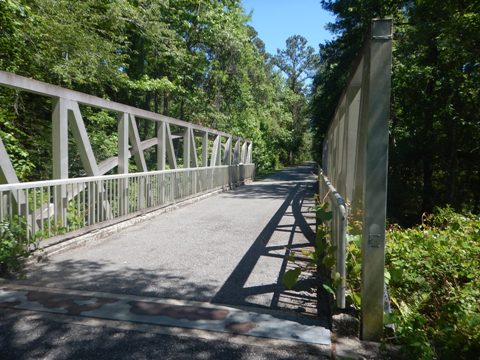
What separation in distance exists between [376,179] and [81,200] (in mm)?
5706

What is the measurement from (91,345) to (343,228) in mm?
2212

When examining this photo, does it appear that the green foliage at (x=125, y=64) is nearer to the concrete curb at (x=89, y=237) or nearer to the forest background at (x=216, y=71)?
the forest background at (x=216, y=71)

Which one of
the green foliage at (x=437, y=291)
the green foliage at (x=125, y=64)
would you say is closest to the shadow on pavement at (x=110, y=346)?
the green foliage at (x=437, y=291)

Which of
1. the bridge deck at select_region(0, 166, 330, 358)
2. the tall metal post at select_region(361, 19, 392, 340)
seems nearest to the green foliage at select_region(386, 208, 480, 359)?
the tall metal post at select_region(361, 19, 392, 340)

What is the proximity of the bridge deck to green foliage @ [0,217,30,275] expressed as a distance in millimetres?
219

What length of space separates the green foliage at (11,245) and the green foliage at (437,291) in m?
4.12

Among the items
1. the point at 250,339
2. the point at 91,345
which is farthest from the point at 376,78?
the point at 91,345

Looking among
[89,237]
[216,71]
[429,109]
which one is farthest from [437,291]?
[216,71]

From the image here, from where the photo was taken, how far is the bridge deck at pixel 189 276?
11.6 ft

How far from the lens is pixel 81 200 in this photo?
7133 mm

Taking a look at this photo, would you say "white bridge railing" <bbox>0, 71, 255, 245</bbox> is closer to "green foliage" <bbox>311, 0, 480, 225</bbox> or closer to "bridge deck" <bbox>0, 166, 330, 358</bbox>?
"bridge deck" <bbox>0, 166, 330, 358</bbox>

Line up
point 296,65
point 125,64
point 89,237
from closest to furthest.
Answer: point 89,237, point 125,64, point 296,65

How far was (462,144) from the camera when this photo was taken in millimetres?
16250

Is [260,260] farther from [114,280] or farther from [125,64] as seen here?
[125,64]
